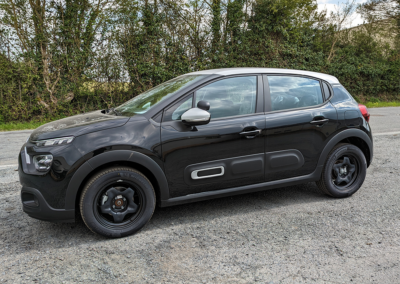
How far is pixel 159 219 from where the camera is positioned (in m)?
3.75

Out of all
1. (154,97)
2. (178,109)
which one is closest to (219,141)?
(178,109)

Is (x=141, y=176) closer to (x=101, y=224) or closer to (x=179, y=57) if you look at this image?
(x=101, y=224)

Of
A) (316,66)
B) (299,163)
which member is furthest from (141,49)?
(299,163)

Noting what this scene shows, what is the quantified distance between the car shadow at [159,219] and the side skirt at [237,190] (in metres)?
0.26

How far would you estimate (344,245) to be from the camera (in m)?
3.10

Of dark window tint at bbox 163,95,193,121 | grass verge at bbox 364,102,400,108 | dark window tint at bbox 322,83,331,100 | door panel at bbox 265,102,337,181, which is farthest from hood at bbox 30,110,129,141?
grass verge at bbox 364,102,400,108

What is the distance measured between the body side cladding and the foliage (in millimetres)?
10063

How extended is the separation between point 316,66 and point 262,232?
15.4m

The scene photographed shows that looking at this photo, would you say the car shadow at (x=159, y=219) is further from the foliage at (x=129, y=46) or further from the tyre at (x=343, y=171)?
the foliage at (x=129, y=46)

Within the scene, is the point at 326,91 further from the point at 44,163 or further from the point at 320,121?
the point at 44,163

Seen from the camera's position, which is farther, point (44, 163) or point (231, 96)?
point (231, 96)

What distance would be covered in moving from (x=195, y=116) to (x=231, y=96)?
617 millimetres

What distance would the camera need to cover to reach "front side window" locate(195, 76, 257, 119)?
12.1 feet

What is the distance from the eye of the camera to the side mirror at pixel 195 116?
3408 mm
